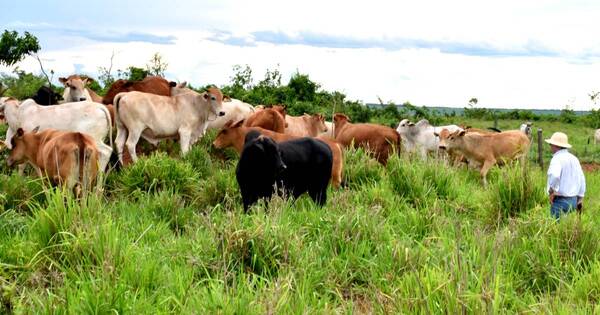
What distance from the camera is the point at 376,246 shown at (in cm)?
600

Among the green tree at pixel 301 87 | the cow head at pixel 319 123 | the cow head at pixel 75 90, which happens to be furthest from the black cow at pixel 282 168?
the green tree at pixel 301 87

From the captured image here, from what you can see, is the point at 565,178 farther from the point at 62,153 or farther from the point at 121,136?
the point at 121,136

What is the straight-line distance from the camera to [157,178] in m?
8.86

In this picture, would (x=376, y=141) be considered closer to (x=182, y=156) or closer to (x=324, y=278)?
(x=182, y=156)

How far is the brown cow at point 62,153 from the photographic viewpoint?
810 centimetres

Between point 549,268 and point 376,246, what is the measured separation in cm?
138

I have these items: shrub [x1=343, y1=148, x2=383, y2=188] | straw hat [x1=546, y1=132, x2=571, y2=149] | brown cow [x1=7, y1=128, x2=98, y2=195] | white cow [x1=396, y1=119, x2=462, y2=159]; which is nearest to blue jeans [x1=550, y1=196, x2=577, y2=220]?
straw hat [x1=546, y1=132, x2=571, y2=149]

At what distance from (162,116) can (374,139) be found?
3621 millimetres

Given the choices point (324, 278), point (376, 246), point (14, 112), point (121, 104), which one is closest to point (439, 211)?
point (376, 246)

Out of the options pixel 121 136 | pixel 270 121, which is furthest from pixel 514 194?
pixel 121 136

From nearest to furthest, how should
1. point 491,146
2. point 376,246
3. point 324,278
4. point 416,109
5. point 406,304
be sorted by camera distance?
point 406,304 < point 324,278 < point 376,246 < point 491,146 < point 416,109

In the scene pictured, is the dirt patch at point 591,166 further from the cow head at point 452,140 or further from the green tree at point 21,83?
the green tree at point 21,83

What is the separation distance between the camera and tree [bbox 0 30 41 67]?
68.0ft

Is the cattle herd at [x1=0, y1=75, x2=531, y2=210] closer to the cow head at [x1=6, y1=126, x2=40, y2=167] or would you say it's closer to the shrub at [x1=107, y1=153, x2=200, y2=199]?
the cow head at [x1=6, y1=126, x2=40, y2=167]
